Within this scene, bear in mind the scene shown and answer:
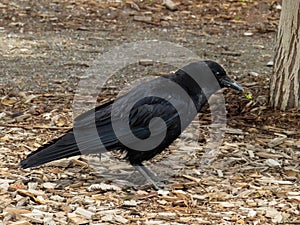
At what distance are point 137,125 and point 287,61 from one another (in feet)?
7.57

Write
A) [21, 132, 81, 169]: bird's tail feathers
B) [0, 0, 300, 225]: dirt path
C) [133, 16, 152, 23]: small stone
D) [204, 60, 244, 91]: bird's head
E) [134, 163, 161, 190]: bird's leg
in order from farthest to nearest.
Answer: [133, 16, 152, 23]: small stone → [204, 60, 244, 91]: bird's head → [134, 163, 161, 190]: bird's leg → [21, 132, 81, 169]: bird's tail feathers → [0, 0, 300, 225]: dirt path

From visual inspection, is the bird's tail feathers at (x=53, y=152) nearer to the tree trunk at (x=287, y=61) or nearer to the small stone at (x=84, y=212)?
the small stone at (x=84, y=212)

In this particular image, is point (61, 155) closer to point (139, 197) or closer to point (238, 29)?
point (139, 197)

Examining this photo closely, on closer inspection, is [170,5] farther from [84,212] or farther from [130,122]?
[84,212]

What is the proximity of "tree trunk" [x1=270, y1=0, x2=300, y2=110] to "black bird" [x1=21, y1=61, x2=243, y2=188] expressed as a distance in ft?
5.37

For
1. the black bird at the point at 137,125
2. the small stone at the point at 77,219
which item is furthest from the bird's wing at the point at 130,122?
the small stone at the point at 77,219

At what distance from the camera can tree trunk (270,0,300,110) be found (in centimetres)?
710

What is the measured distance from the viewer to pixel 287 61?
7227 millimetres

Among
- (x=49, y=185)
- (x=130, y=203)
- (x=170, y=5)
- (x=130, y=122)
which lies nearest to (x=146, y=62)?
(x=170, y=5)

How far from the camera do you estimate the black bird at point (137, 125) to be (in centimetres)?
557

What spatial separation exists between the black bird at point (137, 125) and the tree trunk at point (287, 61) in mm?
1636

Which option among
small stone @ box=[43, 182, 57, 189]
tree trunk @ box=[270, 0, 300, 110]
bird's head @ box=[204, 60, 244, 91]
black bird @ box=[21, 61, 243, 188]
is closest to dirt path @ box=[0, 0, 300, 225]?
small stone @ box=[43, 182, 57, 189]

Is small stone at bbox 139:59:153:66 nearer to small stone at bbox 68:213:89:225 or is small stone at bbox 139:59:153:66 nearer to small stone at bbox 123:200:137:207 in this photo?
small stone at bbox 123:200:137:207

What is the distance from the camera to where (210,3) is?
12.6 meters
